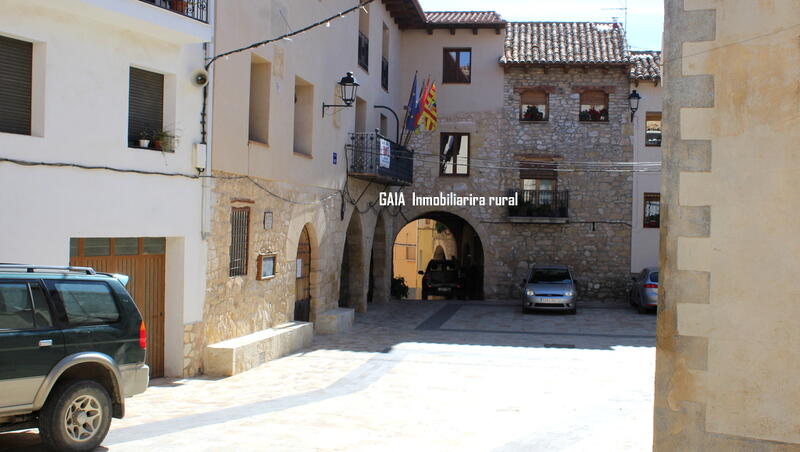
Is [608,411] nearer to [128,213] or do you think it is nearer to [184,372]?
[184,372]

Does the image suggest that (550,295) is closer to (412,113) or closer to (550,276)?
(550,276)

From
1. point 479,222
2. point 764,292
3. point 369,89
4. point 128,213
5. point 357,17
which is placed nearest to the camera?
point 764,292

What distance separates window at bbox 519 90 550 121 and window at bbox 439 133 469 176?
206 cm

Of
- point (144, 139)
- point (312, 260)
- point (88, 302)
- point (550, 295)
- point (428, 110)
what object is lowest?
point (550, 295)

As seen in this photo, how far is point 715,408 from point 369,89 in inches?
687

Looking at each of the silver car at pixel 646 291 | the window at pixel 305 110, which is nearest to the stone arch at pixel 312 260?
the window at pixel 305 110

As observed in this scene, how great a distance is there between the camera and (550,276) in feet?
75.0

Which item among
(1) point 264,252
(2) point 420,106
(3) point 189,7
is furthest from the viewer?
(2) point 420,106

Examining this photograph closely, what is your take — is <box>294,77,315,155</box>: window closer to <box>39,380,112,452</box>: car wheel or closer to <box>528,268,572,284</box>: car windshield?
<box>528,268,572,284</box>: car windshield

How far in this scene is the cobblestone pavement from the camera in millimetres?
8031

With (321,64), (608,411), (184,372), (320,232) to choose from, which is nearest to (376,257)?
(320,232)

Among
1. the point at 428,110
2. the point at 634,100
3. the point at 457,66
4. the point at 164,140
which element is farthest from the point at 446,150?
the point at 164,140

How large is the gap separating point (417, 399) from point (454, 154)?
16.3 metres

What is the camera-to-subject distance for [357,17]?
20.0 metres
